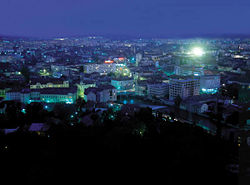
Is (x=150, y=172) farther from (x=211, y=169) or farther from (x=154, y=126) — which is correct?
(x=154, y=126)

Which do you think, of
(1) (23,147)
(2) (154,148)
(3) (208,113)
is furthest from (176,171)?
(3) (208,113)

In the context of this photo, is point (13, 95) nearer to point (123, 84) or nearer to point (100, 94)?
point (100, 94)

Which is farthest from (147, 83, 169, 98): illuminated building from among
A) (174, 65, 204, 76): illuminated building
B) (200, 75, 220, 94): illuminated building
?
(174, 65, 204, 76): illuminated building

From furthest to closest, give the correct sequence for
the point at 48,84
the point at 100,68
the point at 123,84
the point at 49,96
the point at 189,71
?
the point at 100,68, the point at 189,71, the point at 123,84, the point at 48,84, the point at 49,96

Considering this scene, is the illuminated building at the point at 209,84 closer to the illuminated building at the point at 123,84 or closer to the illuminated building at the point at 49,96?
the illuminated building at the point at 123,84

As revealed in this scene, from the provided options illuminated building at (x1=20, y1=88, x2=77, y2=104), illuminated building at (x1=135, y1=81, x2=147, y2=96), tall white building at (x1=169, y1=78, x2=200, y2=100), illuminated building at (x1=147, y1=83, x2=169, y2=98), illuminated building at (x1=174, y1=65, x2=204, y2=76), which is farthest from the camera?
illuminated building at (x1=174, y1=65, x2=204, y2=76)

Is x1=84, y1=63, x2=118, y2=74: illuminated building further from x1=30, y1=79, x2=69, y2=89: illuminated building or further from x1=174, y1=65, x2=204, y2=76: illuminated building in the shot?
x1=30, y1=79, x2=69, y2=89: illuminated building

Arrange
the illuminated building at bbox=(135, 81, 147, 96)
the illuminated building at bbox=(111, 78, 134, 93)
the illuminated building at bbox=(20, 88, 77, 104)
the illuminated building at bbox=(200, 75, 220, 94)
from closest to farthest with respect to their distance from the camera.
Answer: the illuminated building at bbox=(20, 88, 77, 104) < the illuminated building at bbox=(135, 81, 147, 96) < the illuminated building at bbox=(200, 75, 220, 94) < the illuminated building at bbox=(111, 78, 134, 93)

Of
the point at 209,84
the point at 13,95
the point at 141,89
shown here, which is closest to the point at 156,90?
the point at 141,89
